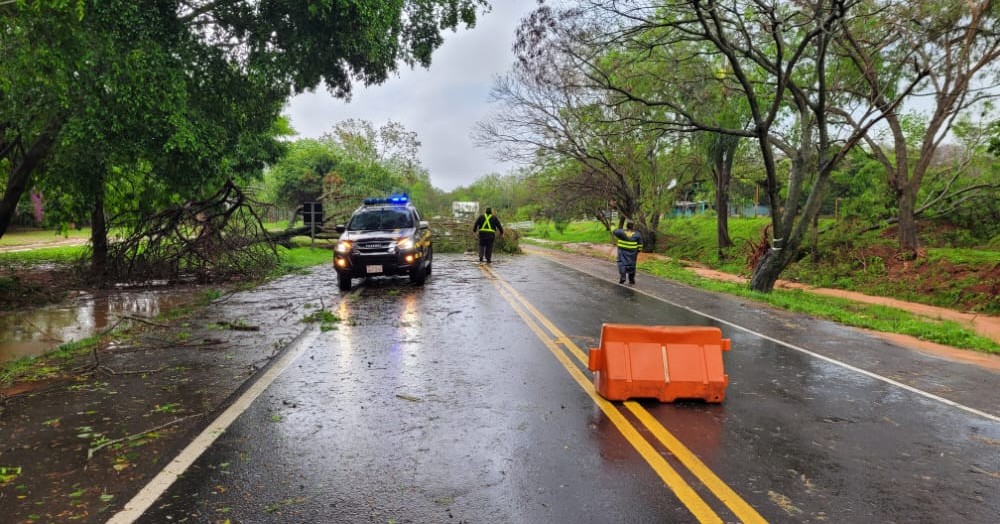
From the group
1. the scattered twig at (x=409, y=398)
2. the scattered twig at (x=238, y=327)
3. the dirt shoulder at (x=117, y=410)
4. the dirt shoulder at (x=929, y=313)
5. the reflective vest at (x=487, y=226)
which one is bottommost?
the dirt shoulder at (x=929, y=313)

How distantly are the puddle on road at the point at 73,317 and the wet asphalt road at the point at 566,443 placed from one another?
457 cm

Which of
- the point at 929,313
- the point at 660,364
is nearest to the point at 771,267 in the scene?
the point at 929,313

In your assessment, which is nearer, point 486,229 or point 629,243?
point 629,243

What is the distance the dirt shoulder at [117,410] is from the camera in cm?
354

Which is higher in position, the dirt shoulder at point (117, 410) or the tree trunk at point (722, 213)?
the tree trunk at point (722, 213)

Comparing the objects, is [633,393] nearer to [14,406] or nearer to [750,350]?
[750,350]

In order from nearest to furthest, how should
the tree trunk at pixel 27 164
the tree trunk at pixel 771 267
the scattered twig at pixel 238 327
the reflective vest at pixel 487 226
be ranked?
1. the scattered twig at pixel 238 327
2. the tree trunk at pixel 27 164
3. the tree trunk at pixel 771 267
4. the reflective vest at pixel 487 226

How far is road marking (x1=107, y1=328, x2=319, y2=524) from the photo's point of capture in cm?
332

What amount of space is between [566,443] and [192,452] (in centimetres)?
269

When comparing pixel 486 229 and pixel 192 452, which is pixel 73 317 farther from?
pixel 486 229

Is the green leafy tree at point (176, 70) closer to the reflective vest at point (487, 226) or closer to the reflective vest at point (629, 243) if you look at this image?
the reflective vest at point (487, 226)

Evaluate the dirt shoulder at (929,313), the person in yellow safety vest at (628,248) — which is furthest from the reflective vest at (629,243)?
the dirt shoulder at (929,313)

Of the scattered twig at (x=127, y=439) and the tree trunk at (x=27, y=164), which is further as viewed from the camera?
the tree trunk at (x=27, y=164)

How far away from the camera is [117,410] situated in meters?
5.02
